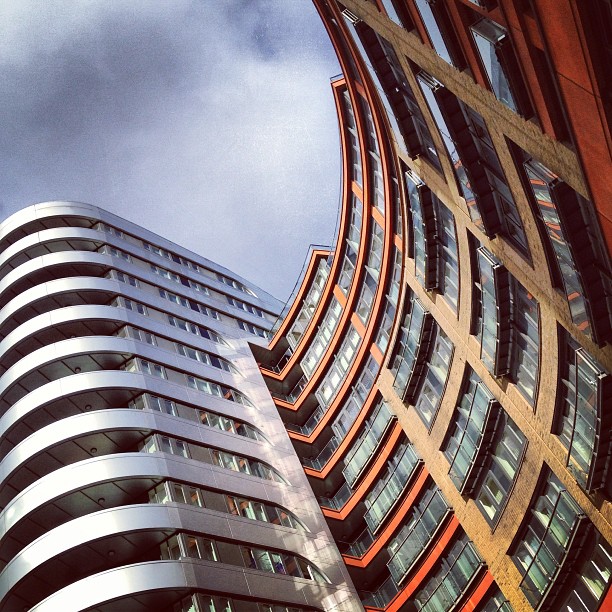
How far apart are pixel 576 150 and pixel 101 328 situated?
3259 centimetres

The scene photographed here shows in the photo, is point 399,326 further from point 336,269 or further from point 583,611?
point 583,611

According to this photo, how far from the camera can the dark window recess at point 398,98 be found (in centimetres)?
2605

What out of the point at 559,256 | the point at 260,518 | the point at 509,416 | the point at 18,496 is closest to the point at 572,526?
the point at 509,416

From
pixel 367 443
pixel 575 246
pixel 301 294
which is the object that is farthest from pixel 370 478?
pixel 575 246

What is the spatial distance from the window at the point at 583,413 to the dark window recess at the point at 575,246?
1735 millimetres

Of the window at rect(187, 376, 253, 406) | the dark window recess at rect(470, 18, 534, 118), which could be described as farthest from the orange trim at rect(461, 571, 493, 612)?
the window at rect(187, 376, 253, 406)

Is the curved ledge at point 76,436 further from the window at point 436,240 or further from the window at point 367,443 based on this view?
the window at point 436,240

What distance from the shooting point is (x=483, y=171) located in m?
21.7

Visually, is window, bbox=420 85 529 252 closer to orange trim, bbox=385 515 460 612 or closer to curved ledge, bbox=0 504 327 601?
orange trim, bbox=385 515 460 612

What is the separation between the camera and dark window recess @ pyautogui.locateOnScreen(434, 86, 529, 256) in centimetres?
2088

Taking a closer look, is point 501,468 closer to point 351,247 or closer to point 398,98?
point 398,98

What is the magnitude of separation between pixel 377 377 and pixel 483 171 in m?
18.0

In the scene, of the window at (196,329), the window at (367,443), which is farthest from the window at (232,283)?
the window at (367,443)

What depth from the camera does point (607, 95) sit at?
11.5 meters
